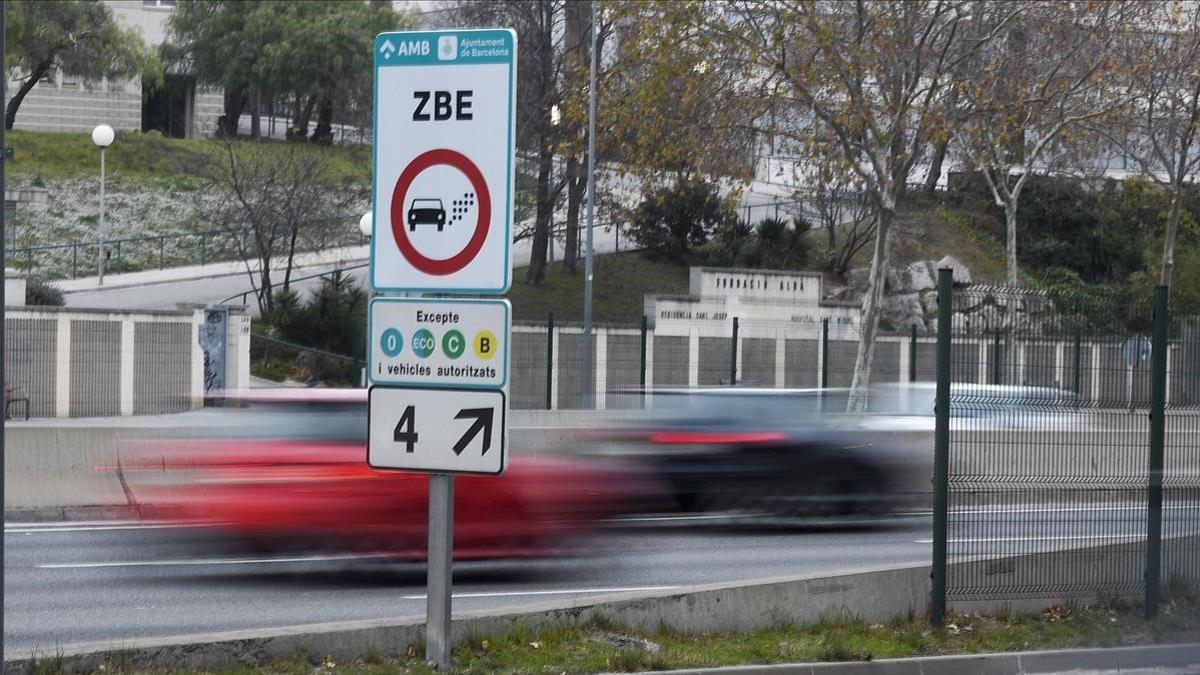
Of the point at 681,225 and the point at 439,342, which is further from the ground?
the point at 681,225

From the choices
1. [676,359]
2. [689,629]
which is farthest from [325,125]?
[689,629]

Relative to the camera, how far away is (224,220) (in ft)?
129

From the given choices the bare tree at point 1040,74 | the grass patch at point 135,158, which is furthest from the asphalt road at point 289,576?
the grass patch at point 135,158

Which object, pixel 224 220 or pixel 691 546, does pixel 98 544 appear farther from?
pixel 224 220

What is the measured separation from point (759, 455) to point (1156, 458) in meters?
5.20

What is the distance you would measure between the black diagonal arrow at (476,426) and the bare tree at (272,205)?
31.2 meters

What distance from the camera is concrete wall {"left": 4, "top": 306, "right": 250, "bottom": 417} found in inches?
1054

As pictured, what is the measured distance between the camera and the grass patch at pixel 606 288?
4091cm

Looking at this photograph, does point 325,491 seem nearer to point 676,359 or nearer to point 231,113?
point 676,359

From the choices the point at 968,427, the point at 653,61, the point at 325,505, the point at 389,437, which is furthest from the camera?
the point at 653,61

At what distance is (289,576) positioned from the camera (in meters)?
11.1

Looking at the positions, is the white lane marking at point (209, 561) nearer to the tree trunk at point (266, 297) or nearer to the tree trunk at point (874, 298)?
the tree trunk at point (874, 298)

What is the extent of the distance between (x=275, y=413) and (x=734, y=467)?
17.2 ft

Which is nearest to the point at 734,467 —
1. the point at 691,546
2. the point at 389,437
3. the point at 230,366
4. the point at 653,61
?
the point at 691,546
